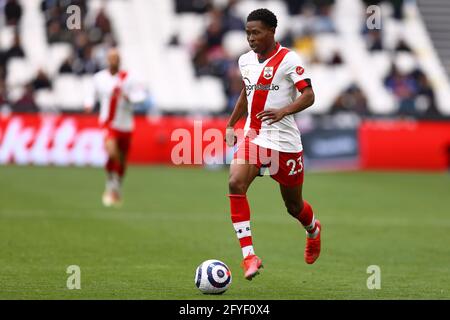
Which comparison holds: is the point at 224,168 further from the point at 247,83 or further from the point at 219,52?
the point at 247,83

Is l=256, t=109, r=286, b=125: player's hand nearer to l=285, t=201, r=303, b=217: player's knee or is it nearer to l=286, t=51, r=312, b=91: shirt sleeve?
l=286, t=51, r=312, b=91: shirt sleeve

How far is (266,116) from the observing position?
9438mm

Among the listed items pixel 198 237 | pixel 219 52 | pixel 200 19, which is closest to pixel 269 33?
pixel 198 237

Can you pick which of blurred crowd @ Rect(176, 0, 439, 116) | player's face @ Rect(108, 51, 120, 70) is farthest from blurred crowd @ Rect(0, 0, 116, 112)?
player's face @ Rect(108, 51, 120, 70)

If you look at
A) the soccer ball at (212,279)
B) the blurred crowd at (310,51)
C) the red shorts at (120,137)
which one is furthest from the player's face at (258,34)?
the blurred crowd at (310,51)

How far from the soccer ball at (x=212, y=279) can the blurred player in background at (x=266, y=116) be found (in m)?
0.36

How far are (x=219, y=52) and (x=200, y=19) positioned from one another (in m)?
2.45

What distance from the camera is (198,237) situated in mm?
13453

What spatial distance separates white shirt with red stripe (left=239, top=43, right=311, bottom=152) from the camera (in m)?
9.67

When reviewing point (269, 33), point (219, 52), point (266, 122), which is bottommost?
point (266, 122)

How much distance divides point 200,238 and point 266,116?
4.21m

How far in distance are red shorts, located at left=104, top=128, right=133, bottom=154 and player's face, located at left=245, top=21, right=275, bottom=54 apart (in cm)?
909

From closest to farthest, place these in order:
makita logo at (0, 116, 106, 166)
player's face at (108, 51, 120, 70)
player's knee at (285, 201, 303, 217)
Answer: player's knee at (285, 201, 303, 217), player's face at (108, 51, 120, 70), makita logo at (0, 116, 106, 166)

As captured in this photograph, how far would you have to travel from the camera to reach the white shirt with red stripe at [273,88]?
31.7 feet
